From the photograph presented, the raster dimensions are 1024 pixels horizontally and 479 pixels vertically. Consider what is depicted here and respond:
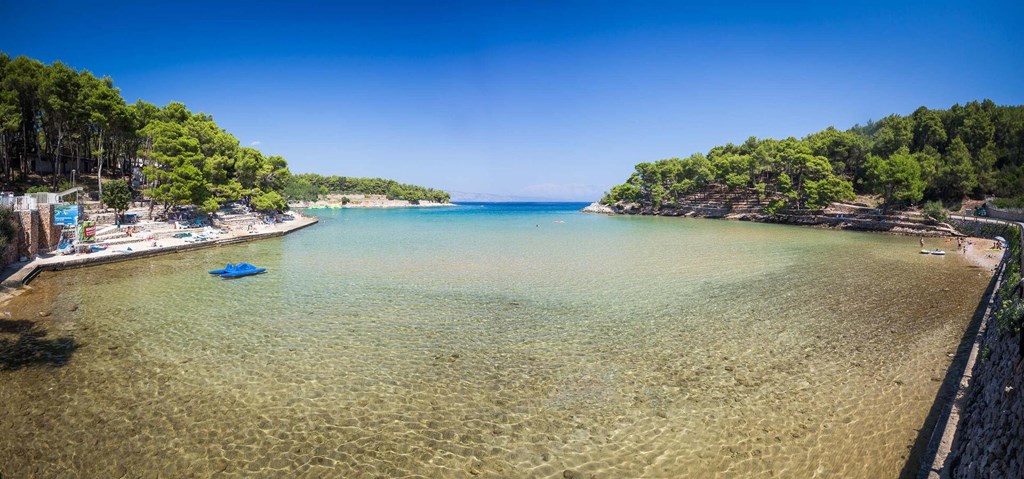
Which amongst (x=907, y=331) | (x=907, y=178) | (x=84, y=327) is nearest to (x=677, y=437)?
(x=907, y=331)

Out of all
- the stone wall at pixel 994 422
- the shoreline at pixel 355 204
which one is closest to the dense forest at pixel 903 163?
the stone wall at pixel 994 422

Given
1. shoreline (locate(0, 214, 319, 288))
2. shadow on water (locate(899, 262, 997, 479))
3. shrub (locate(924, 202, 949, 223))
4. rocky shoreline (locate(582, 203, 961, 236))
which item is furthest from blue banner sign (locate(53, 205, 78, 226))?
shrub (locate(924, 202, 949, 223))

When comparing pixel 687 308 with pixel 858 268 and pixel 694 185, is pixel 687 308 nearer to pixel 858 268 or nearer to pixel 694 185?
pixel 858 268

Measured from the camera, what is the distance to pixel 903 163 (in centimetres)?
4891

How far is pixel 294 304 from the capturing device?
51.1 feet

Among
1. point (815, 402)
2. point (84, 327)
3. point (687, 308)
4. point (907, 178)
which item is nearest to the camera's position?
point (815, 402)

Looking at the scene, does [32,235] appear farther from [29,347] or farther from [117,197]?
[29,347]

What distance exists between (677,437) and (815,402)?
10.9ft

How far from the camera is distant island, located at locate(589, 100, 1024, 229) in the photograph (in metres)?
51.2

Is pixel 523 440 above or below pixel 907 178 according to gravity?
below

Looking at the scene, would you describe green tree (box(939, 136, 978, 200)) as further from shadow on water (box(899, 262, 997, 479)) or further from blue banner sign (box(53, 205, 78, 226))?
blue banner sign (box(53, 205, 78, 226))

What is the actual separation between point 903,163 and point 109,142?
87414 millimetres

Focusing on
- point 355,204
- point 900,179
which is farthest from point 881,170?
point 355,204

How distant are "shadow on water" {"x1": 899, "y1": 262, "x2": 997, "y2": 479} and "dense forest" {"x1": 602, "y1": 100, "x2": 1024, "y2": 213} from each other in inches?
1853
